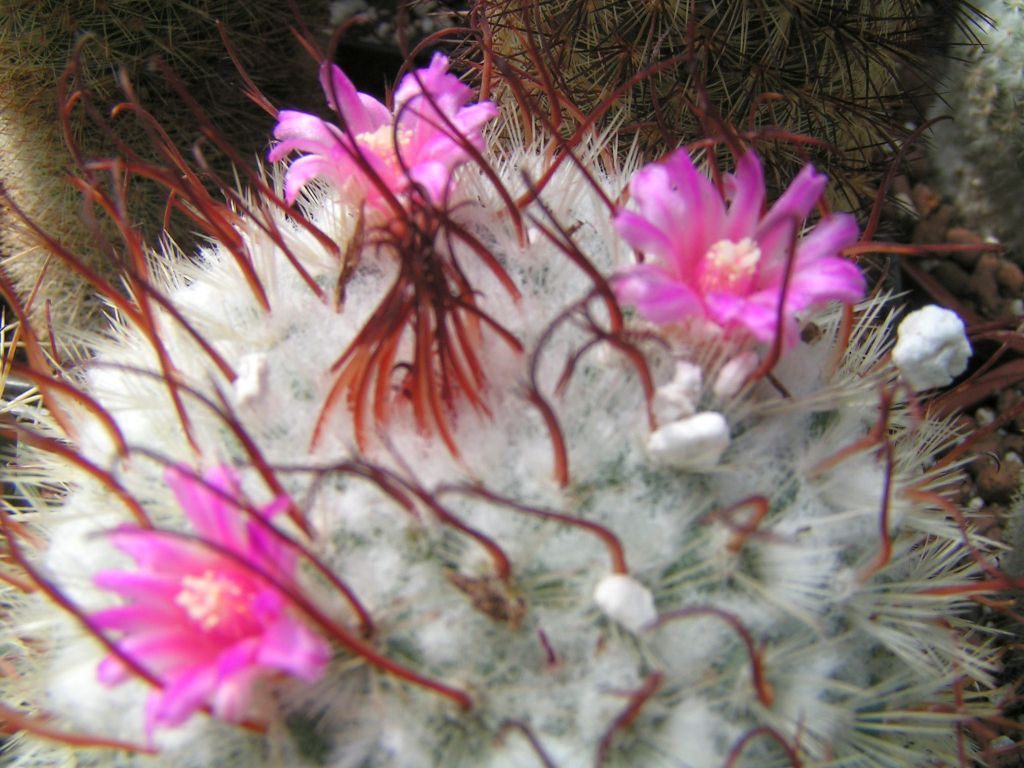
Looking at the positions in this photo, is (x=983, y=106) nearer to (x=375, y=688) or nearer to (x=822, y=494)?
(x=822, y=494)

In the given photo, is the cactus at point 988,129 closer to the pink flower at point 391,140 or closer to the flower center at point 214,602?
the pink flower at point 391,140

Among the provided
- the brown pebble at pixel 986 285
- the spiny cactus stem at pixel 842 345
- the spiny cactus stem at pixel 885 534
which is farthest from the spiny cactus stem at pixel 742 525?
the brown pebble at pixel 986 285

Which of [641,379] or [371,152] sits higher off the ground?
[371,152]

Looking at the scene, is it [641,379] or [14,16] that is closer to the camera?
[641,379]

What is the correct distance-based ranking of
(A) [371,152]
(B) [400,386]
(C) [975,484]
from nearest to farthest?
(B) [400,386] < (A) [371,152] < (C) [975,484]

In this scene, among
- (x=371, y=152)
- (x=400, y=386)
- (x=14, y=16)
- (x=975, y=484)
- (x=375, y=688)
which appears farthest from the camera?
(x=975, y=484)

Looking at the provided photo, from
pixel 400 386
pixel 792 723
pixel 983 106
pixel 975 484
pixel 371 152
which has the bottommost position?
pixel 975 484

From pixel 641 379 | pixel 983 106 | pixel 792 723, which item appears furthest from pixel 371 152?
pixel 983 106
